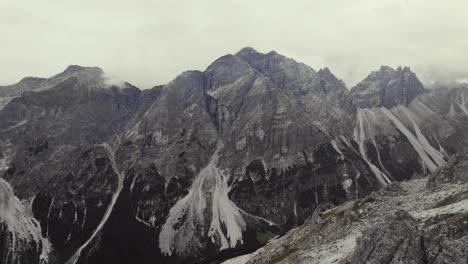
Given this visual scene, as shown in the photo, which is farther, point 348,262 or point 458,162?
point 458,162

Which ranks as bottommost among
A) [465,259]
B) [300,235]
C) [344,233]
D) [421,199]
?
[300,235]

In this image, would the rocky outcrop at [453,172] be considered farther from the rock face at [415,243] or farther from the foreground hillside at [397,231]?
the rock face at [415,243]

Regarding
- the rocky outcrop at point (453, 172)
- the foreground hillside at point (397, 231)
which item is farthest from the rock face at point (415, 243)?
the rocky outcrop at point (453, 172)

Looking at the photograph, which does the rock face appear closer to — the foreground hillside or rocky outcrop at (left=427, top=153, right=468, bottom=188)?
the foreground hillside

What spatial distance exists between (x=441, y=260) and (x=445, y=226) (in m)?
6.88

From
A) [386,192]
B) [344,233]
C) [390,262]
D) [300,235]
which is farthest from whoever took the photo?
[386,192]

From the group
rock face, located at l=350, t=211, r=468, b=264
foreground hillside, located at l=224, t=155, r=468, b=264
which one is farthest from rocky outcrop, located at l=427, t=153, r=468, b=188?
rock face, located at l=350, t=211, r=468, b=264

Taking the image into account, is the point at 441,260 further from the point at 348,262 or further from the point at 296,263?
the point at 296,263

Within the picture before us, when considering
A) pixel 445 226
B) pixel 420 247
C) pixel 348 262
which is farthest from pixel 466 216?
pixel 348 262

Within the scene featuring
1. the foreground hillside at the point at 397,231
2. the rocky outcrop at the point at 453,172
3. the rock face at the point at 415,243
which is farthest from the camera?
the rocky outcrop at the point at 453,172

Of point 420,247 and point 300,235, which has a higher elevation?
point 420,247

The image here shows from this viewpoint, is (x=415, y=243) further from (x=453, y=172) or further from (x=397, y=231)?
(x=453, y=172)

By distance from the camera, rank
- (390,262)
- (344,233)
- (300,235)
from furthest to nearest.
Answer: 1. (300,235)
2. (344,233)
3. (390,262)

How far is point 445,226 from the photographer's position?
51812 mm
